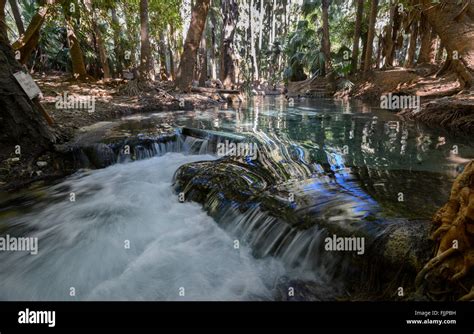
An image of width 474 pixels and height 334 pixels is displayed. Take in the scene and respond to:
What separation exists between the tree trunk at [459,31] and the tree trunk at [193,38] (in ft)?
28.8

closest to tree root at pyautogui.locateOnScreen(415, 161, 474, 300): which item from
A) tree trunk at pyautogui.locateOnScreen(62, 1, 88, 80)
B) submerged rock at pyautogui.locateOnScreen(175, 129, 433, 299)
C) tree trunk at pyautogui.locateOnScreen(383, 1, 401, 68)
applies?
submerged rock at pyautogui.locateOnScreen(175, 129, 433, 299)

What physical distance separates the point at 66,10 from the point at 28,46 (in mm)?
4524

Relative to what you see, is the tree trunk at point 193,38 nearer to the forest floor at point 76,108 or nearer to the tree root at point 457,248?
the forest floor at point 76,108

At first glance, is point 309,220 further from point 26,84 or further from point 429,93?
point 429,93


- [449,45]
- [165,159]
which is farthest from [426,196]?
[449,45]

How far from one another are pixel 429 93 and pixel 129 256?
12.0 m

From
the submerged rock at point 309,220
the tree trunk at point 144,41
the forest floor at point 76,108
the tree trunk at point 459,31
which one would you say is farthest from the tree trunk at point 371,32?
the submerged rock at point 309,220

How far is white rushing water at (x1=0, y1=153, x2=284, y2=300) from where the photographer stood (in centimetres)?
316

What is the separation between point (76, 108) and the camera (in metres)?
9.89

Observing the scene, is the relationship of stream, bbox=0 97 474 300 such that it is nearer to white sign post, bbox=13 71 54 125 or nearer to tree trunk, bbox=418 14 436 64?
white sign post, bbox=13 71 54 125

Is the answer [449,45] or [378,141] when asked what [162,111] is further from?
[449,45]

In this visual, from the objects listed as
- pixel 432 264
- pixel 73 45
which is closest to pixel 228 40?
pixel 73 45

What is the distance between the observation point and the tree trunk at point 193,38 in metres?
13.2

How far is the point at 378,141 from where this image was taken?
24.1 ft
